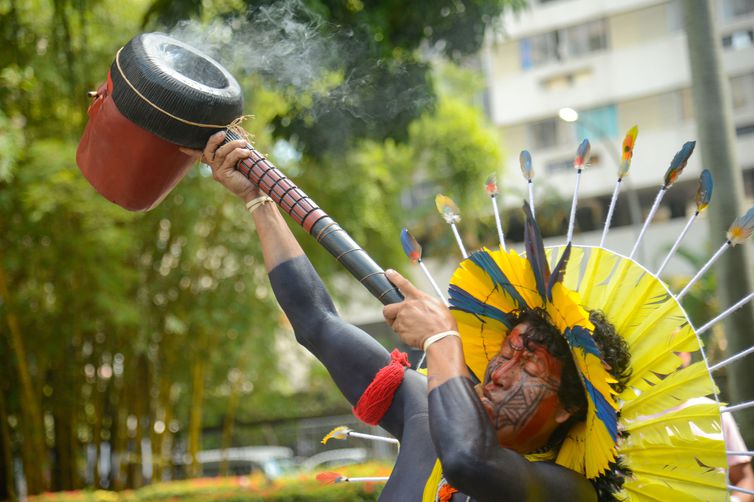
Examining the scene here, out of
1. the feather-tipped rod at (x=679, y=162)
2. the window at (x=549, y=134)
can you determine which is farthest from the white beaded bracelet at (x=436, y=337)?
the window at (x=549, y=134)

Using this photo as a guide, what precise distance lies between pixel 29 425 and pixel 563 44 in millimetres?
18605

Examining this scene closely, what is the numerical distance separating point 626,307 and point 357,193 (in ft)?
33.9

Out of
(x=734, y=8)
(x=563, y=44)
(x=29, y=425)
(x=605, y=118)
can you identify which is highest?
(x=734, y=8)

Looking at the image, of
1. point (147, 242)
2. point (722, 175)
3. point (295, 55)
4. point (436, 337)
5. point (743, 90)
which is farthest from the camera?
point (743, 90)

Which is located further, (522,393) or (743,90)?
(743,90)

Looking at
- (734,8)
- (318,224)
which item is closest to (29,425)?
(318,224)

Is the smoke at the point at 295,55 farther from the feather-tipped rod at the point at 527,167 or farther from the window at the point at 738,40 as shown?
the window at the point at 738,40

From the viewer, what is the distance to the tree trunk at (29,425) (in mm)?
12266

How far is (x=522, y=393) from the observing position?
1.94 meters

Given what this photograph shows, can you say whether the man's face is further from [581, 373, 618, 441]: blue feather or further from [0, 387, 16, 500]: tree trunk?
[0, 387, 16, 500]: tree trunk

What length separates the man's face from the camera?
193 cm

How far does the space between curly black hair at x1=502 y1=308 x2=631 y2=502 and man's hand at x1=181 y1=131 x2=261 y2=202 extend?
83 cm

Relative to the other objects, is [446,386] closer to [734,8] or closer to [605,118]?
[734,8]

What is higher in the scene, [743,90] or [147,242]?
[147,242]
